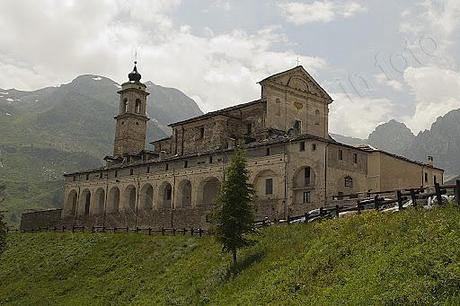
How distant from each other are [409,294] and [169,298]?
1693cm

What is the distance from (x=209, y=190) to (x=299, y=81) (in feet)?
54.8

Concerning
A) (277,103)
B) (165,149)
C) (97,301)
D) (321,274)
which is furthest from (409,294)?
(165,149)

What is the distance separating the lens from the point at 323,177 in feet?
153

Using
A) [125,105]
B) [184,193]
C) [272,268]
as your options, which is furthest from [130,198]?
[272,268]

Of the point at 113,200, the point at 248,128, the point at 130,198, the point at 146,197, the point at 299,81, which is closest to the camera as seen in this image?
the point at 248,128

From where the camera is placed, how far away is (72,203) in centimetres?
7544

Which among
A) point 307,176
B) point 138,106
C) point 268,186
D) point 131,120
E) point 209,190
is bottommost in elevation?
point 209,190

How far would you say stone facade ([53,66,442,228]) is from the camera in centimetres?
4750

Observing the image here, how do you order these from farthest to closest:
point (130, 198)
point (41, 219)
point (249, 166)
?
point (41, 219) → point (130, 198) → point (249, 166)

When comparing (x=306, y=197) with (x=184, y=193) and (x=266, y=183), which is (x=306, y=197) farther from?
(x=184, y=193)

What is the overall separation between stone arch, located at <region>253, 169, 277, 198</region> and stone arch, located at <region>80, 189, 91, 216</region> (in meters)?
31.5

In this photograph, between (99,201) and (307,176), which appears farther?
(99,201)

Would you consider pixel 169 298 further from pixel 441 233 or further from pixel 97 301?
pixel 441 233

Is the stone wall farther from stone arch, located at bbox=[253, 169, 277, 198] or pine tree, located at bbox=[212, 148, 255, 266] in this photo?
pine tree, located at bbox=[212, 148, 255, 266]
